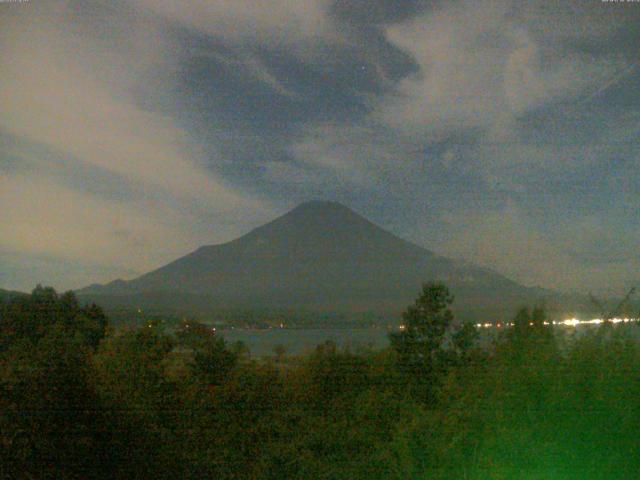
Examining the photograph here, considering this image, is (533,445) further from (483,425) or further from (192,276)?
(192,276)

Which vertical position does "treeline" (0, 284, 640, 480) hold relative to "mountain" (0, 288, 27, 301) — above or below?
below

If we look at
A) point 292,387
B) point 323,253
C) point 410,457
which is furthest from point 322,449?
point 323,253

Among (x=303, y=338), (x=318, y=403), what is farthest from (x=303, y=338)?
(x=318, y=403)

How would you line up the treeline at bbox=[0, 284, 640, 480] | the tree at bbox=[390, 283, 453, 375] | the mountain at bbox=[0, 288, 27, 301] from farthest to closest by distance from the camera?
1. the tree at bbox=[390, 283, 453, 375]
2. the mountain at bbox=[0, 288, 27, 301]
3. the treeline at bbox=[0, 284, 640, 480]

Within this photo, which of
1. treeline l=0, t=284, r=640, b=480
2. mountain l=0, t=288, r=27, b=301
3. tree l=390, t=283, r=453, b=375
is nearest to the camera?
treeline l=0, t=284, r=640, b=480

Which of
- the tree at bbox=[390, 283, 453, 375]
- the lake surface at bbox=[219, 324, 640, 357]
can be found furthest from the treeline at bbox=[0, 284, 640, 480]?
the lake surface at bbox=[219, 324, 640, 357]

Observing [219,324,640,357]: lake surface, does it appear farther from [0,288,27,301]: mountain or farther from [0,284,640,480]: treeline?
[0,288,27,301]: mountain

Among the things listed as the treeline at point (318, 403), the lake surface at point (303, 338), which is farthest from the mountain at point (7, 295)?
the lake surface at point (303, 338)
